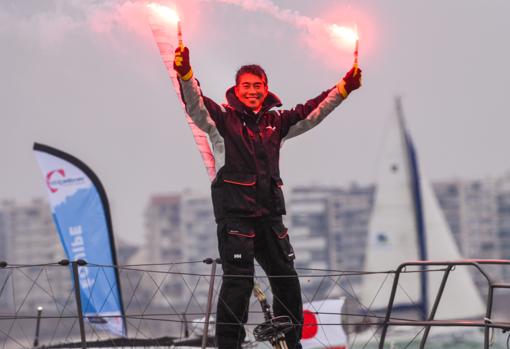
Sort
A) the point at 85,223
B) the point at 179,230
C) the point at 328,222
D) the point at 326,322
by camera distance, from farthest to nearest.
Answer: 1. the point at 328,222
2. the point at 179,230
3. the point at 85,223
4. the point at 326,322

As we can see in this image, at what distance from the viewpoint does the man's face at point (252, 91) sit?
635 cm

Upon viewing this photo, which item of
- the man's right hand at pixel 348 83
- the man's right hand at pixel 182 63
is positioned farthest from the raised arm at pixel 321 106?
the man's right hand at pixel 182 63

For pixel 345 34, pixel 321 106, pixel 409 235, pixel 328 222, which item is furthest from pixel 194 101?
pixel 328 222

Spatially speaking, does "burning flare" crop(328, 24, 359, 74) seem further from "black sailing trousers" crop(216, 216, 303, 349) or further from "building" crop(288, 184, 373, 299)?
"building" crop(288, 184, 373, 299)

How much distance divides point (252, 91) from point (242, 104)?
81mm

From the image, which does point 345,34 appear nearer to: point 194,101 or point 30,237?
point 194,101

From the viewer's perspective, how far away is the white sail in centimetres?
4741

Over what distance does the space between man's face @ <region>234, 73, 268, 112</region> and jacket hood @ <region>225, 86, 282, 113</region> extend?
0.02m

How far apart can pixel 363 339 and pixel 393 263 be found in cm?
402

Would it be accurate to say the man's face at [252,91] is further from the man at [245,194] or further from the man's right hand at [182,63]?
the man's right hand at [182,63]

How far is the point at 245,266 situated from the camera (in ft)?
20.1

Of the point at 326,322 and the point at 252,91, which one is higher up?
the point at 252,91

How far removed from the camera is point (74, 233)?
52.3 feet

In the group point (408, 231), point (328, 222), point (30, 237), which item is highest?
point (328, 222)
